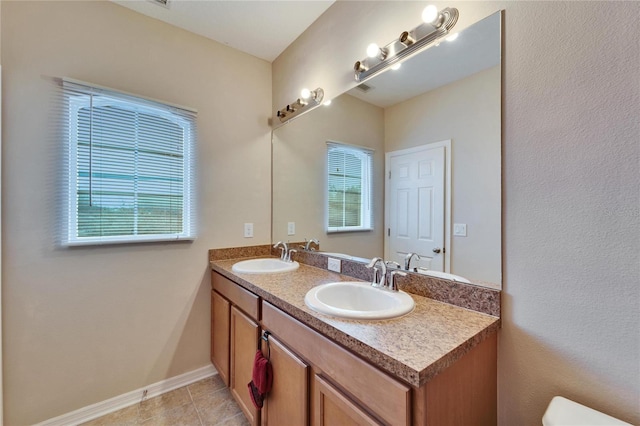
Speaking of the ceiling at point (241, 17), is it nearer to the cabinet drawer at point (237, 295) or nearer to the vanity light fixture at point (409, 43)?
the vanity light fixture at point (409, 43)

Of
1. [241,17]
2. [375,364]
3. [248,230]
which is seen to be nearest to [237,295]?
[248,230]

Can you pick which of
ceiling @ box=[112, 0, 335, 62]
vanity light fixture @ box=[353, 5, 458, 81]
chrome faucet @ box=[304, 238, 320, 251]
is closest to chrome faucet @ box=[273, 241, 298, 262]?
chrome faucet @ box=[304, 238, 320, 251]

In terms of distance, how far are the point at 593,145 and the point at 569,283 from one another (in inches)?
17.6

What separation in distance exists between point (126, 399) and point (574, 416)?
94.1 inches

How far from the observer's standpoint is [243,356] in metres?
1.63

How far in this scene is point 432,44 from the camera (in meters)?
1.26

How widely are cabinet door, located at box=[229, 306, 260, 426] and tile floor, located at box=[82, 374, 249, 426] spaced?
0.17 metres

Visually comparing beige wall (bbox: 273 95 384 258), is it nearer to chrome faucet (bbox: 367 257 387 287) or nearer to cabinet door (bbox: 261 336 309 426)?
chrome faucet (bbox: 367 257 387 287)

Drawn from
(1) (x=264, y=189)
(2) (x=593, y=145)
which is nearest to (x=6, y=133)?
(1) (x=264, y=189)

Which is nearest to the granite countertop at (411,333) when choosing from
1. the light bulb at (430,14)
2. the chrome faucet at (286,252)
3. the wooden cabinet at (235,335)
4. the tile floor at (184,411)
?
the wooden cabinet at (235,335)

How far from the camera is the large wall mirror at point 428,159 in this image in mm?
1105

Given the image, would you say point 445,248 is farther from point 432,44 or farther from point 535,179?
point 432,44

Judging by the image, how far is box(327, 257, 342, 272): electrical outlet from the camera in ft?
5.84

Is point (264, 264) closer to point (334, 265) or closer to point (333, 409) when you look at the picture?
point (334, 265)
